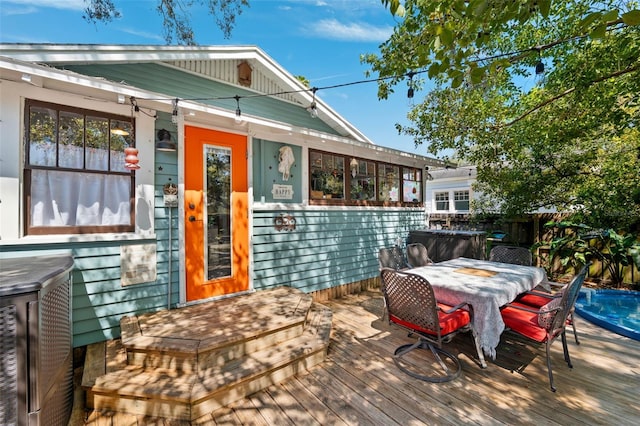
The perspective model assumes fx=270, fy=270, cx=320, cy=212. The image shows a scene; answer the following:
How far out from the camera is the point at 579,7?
4.37m

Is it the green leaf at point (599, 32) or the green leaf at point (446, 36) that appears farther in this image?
the green leaf at point (446, 36)

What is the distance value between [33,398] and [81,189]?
6.71 ft

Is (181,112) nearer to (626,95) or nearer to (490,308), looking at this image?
(490,308)

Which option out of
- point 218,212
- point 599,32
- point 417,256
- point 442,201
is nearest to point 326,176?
point 218,212

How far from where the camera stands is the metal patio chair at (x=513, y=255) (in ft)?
13.5

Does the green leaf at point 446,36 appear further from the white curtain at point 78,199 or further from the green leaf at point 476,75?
the white curtain at point 78,199

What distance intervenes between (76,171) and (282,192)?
253 cm

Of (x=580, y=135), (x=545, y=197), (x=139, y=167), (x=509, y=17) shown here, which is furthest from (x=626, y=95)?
(x=139, y=167)

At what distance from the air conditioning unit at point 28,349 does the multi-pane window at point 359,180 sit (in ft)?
11.9

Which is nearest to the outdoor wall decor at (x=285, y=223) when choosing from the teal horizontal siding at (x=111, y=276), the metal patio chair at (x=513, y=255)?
the teal horizontal siding at (x=111, y=276)

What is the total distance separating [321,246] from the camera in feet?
16.3

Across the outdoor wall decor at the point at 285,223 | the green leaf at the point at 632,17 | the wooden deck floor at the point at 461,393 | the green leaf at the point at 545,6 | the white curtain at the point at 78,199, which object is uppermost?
the green leaf at the point at 545,6

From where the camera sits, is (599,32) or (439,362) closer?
(599,32)

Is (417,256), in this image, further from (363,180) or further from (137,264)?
(137,264)
